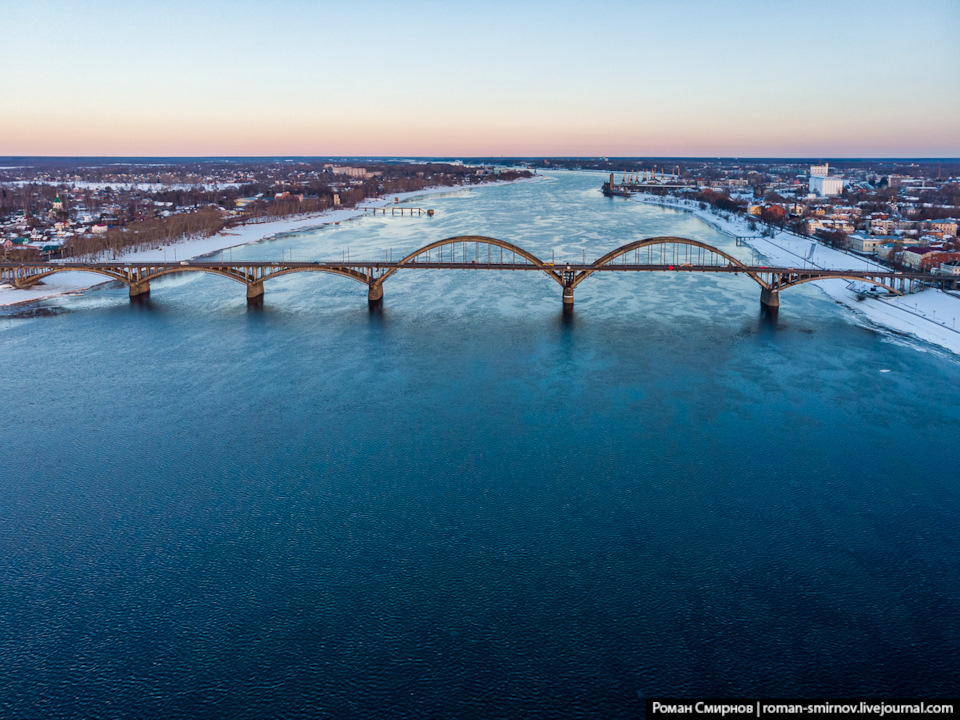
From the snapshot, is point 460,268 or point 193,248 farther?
point 193,248

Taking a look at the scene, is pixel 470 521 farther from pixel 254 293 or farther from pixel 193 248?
pixel 193 248

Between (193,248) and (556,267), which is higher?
(193,248)

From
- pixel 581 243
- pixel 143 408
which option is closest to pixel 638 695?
pixel 143 408

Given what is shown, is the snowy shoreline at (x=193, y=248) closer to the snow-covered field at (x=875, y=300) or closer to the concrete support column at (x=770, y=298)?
the concrete support column at (x=770, y=298)

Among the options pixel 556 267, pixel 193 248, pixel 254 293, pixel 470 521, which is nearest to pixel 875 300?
pixel 556 267

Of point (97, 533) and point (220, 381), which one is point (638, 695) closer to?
point (97, 533)

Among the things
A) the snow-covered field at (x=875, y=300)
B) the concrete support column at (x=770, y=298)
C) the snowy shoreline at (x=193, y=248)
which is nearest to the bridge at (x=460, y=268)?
the concrete support column at (x=770, y=298)

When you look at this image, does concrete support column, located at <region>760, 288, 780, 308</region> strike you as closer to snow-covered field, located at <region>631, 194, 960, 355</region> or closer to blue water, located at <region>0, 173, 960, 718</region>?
snow-covered field, located at <region>631, 194, 960, 355</region>
